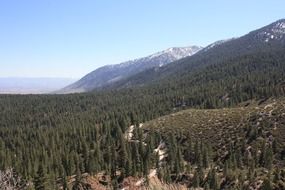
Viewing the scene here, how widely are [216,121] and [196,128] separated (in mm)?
7980

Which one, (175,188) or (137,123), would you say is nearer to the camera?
(175,188)

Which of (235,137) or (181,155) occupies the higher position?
(235,137)

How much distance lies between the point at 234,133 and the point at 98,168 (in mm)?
48348

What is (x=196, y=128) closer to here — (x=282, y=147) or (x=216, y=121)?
(x=216, y=121)

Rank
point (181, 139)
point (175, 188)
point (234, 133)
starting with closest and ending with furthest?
1. point (175, 188)
2. point (234, 133)
3. point (181, 139)

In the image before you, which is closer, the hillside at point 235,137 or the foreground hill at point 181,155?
the foreground hill at point 181,155

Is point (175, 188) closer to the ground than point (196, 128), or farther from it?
farther from it

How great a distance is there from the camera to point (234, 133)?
142375 millimetres

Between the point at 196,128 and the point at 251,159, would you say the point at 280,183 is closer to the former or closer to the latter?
the point at 251,159

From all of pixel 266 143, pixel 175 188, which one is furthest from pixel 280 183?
pixel 175 188

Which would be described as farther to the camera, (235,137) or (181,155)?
(235,137)

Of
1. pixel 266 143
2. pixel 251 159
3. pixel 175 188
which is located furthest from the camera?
pixel 266 143

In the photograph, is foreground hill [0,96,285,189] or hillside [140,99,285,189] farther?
hillside [140,99,285,189]

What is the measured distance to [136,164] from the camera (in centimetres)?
12325
